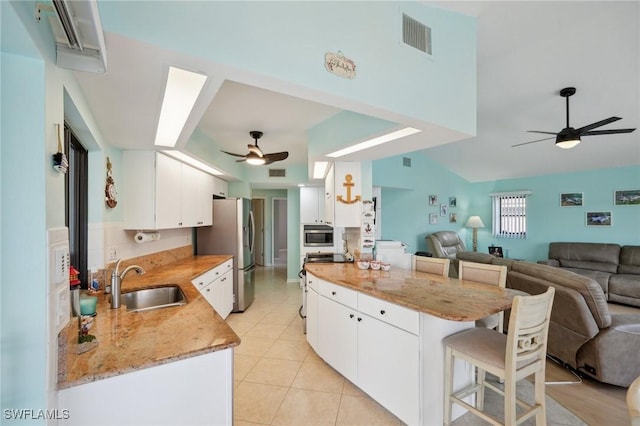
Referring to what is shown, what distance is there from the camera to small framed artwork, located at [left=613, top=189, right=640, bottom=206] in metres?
5.12

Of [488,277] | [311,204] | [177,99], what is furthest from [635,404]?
[311,204]

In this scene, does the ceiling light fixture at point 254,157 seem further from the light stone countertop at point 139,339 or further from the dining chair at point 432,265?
the dining chair at point 432,265

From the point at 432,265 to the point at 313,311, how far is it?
1360 millimetres

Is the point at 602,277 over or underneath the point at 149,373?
underneath

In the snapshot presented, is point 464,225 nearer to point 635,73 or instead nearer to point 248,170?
point 635,73

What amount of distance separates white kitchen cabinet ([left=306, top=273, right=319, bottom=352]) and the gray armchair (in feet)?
13.2

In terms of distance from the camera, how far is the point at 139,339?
133 cm

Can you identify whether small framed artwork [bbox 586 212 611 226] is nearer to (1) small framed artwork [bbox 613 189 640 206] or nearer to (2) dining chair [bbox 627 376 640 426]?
(1) small framed artwork [bbox 613 189 640 206]

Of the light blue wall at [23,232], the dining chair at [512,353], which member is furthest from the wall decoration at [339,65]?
the dining chair at [512,353]

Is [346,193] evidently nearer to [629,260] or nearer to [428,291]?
[428,291]

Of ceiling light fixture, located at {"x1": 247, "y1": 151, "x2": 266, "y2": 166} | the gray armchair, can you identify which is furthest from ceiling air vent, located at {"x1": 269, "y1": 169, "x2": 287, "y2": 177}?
the gray armchair

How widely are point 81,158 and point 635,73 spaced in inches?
230

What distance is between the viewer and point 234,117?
3078 mm

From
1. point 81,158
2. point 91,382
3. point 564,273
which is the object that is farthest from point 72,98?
point 564,273
